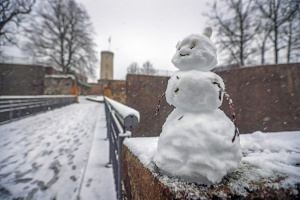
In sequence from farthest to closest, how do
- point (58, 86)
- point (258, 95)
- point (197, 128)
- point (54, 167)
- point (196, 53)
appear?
1. point (58, 86)
2. point (258, 95)
3. point (54, 167)
4. point (196, 53)
5. point (197, 128)

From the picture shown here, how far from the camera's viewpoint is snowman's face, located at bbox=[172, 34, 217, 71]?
0.92 metres

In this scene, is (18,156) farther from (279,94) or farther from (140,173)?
(279,94)

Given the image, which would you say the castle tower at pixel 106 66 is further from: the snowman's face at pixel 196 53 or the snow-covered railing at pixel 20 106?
the snowman's face at pixel 196 53

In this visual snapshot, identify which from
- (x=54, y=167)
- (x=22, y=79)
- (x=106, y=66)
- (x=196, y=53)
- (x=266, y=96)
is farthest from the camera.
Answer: (x=106, y=66)

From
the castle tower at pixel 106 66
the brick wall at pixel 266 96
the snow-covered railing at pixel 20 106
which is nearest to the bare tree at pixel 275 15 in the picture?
the brick wall at pixel 266 96

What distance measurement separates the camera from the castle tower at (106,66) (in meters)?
40.6

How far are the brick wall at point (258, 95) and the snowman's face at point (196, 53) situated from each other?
6.46 meters

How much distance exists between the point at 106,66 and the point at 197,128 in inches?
1688

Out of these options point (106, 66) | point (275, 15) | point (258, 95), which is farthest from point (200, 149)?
point (106, 66)

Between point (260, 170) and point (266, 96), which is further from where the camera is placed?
point (266, 96)

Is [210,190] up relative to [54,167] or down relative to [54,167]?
up

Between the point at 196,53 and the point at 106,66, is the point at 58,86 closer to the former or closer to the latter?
the point at 196,53

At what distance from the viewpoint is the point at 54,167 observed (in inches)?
117

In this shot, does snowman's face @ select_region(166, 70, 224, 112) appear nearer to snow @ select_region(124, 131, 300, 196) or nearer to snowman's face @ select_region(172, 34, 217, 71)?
snowman's face @ select_region(172, 34, 217, 71)
